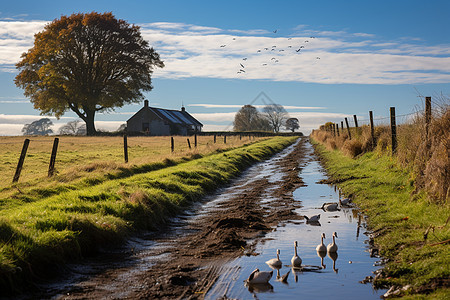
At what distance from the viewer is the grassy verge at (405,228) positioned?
285 inches

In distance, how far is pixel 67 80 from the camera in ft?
211

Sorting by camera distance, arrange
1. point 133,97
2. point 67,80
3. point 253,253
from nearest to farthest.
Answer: point 253,253
point 67,80
point 133,97

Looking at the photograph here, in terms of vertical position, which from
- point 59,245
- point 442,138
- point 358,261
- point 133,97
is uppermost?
point 133,97

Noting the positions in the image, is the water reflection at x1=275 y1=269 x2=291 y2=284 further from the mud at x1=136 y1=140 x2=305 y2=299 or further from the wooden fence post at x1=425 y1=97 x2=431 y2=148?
the wooden fence post at x1=425 y1=97 x2=431 y2=148

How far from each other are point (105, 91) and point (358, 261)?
6380 cm

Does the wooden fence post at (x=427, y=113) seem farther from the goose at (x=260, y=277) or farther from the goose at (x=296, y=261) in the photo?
the goose at (x=260, y=277)

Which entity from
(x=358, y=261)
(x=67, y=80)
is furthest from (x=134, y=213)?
(x=67, y=80)

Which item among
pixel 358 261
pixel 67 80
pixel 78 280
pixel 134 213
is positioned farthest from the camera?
pixel 67 80

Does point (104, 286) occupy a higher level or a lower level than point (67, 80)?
lower

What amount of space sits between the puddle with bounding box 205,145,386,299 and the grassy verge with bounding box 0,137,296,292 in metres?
3.20

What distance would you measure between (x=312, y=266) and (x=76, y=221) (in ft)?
17.0

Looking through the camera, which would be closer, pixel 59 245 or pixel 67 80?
pixel 59 245

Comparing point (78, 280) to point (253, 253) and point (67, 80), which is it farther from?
point (67, 80)

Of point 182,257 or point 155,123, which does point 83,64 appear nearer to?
point 155,123
